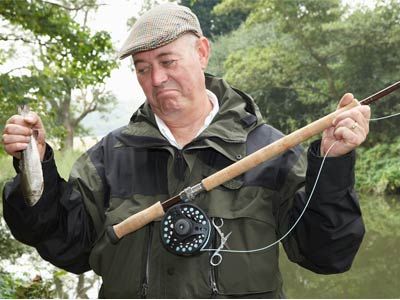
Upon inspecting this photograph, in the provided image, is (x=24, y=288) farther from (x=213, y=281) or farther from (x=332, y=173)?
(x=332, y=173)

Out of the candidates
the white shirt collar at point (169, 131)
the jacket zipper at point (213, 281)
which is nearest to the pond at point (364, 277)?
the white shirt collar at point (169, 131)

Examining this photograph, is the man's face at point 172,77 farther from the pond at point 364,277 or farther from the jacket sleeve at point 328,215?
the pond at point 364,277

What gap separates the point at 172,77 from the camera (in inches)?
80.1

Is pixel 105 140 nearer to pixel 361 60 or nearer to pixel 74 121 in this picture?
pixel 361 60

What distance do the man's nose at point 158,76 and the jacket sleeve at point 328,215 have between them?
52cm

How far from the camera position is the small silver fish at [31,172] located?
6.18 ft

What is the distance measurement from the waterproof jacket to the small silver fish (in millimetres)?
34

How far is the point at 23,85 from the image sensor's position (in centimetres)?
646

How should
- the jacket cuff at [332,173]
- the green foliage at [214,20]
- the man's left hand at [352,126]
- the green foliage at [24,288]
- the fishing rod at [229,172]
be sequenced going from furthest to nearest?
the green foliage at [214,20] → the green foliage at [24,288] → the fishing rod at [229,172] → the jacket cuff at [332,173] → the man's left hand at [352,126]

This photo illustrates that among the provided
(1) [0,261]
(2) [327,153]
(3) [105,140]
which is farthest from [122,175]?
(1) [0,261]

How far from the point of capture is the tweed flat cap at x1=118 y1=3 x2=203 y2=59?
79.0 inches

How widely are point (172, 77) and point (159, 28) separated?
164 mm

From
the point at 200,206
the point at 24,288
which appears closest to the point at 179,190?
the point at 200,206

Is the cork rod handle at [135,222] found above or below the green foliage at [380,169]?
above
